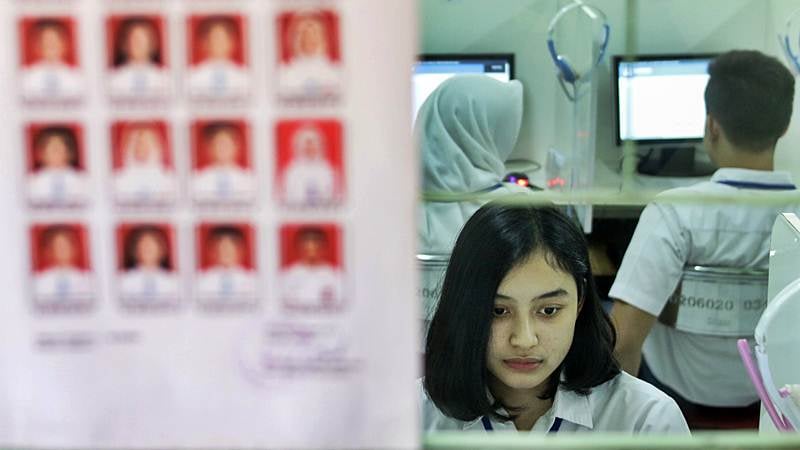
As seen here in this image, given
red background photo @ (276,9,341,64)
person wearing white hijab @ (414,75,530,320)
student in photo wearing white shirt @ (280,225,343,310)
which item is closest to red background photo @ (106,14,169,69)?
red background photo @ (276,9,341,64)

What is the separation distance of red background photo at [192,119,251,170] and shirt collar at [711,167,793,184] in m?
0.88

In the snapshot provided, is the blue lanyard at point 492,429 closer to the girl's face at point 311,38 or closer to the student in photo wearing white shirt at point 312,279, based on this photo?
the student in photo wearing white shirt at point 312,279

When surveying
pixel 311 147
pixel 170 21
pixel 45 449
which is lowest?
pixel 45 449

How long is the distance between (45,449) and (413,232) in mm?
395

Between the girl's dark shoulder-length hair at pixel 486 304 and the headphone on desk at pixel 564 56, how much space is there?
0.90 ft

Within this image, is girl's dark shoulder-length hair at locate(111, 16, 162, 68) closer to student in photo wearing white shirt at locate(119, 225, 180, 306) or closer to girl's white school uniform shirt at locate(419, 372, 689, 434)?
student in photo wearing white shirt at locate(119, 225, 180, 306)

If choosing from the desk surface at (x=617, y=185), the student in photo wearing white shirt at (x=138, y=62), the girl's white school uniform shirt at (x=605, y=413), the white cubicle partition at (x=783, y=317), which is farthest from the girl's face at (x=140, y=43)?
the white cubicle partition at (x=783, y=317)

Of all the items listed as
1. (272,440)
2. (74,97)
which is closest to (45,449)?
(272,440)

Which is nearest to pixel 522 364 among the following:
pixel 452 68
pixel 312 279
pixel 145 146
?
pixel 452 68

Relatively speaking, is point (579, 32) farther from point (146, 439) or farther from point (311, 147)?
point (146, 439)

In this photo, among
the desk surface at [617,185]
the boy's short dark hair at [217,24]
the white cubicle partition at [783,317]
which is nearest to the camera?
the boy's short dark hair at [217,24]

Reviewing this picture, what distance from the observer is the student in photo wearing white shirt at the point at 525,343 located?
5.30 feet

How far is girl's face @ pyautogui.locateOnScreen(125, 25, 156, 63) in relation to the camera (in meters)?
0.83

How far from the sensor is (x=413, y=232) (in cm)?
86
